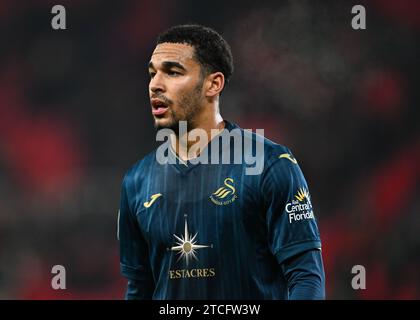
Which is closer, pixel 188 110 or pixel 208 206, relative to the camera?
pixel 208 206

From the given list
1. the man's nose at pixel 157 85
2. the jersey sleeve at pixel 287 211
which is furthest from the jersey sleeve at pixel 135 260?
the jersey sleeve at pixel 287 211

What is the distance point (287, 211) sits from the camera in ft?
11.3

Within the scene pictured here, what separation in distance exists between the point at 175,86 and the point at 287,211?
84cm

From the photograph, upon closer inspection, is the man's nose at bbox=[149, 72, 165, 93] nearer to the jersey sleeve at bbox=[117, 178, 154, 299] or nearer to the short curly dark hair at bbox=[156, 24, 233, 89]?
the short curly dark hair at bbox=[156, 24, 233, 89]

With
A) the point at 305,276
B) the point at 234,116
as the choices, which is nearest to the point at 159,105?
the point at 305,276

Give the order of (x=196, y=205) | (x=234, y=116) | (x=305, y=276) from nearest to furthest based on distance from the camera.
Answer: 1. (x=305, y=276)
2. (x=196, y=205)
3. (x=234, y=116)

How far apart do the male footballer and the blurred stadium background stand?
11.6 feet

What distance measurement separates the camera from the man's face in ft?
12.2

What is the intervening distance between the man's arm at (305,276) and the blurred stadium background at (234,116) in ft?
13.2

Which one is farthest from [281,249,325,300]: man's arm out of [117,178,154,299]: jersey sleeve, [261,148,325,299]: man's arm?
[117,178,154,299]: jersey sleeve

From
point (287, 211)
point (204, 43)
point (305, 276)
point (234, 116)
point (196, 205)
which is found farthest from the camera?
point (234, 116)

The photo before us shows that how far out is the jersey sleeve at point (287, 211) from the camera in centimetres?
341

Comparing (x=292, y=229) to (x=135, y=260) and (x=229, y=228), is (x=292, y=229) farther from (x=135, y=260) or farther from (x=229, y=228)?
(x=135, y=260)
